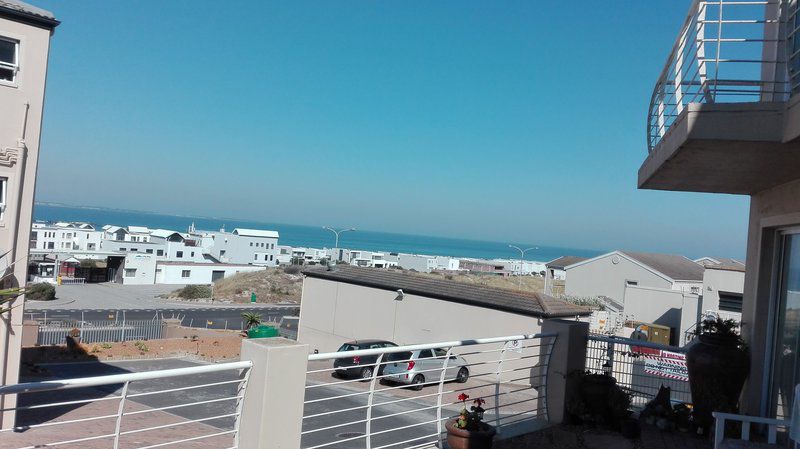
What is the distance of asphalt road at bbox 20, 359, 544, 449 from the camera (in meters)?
10.0

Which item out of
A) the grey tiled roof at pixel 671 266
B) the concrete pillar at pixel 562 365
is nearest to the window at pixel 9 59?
the concrete pillar at pixel 562 365

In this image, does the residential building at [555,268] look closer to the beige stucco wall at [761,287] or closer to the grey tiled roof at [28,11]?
the grey tiled roof at [28,11]

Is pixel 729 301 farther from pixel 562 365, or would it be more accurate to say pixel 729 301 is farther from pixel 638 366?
pixel 562 365

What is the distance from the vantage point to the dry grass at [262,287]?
66.1m

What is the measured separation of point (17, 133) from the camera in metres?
12.9

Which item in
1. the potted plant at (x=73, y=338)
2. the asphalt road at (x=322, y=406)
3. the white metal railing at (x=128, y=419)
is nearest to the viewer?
the white metal railing at (x=128, y=419)

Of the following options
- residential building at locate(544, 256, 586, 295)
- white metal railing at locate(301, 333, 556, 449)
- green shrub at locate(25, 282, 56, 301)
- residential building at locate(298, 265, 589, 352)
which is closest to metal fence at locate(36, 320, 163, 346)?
residential building at locate(298, 265, 589, 352)

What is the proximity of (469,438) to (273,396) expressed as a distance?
237 centimetres

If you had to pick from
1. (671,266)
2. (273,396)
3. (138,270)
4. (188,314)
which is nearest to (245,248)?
(138,270)

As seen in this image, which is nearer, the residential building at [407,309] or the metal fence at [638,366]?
the metal fence at [638,366]

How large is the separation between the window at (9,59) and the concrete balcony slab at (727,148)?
12.0 metres

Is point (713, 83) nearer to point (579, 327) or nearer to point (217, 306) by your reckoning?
point (579, 327)

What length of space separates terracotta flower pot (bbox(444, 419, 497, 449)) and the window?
11744 mm

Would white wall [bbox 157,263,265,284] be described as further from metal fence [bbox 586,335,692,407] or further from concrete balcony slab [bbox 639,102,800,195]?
concrete balcony slab [bbox 639,102,800,195]
